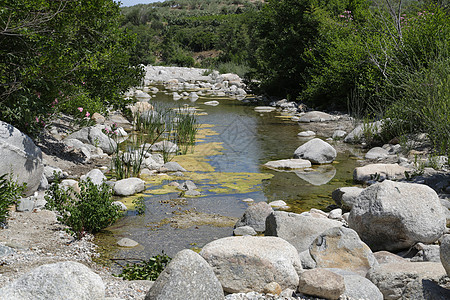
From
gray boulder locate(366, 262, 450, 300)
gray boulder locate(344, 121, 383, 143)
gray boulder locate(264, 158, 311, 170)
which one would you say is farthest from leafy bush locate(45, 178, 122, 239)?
gray boulder locate(344, 121, 383, 143)

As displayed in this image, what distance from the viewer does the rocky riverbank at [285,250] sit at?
3322 millimetres

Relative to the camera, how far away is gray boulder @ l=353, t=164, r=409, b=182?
7980 mm

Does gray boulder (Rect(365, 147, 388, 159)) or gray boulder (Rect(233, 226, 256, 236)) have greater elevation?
gray boulder (Rect(365, 147, 388, 159))

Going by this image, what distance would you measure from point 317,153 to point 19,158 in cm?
601

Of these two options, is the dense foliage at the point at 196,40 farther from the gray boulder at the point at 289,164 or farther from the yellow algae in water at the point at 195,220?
the yellow algae in water at the point at 195,220

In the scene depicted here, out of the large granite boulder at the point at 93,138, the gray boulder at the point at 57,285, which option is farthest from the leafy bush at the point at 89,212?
the large granite boulder at the point at 93,138

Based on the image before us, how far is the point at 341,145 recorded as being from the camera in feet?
38.9

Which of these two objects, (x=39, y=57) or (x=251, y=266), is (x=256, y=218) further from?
(x=39, y=57)

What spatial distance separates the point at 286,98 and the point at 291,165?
11.4m

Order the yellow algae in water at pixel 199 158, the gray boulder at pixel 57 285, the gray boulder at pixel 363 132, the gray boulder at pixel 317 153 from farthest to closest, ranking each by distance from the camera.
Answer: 1. the gray boulder at pixel 363 132
2. the gray boulder at pixel 317 153
3. the yellow algae in water at pixel 199 158
4. the gray boulder at pixel 57 285

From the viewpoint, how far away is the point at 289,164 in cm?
940

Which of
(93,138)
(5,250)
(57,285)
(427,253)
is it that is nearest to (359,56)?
(93,138)

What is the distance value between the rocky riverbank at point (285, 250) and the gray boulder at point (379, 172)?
0.02 meters

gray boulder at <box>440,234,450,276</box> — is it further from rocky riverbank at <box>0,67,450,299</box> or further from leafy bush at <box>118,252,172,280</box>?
leafy bush at <box>118,252,172,280</box>
